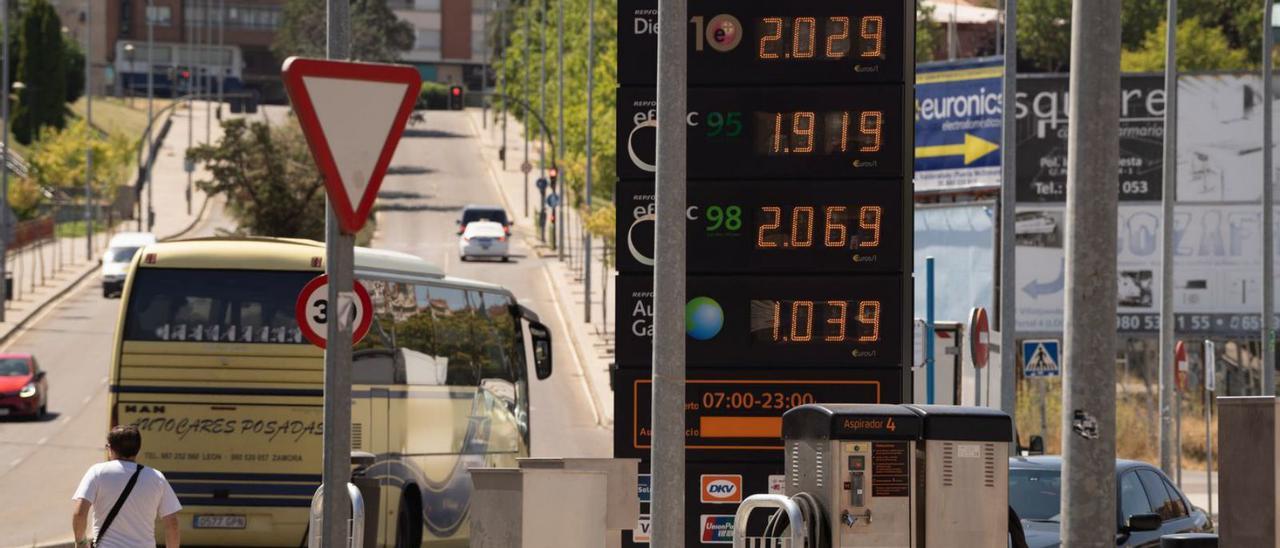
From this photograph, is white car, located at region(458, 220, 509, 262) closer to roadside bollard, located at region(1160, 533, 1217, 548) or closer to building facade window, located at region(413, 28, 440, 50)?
roadside bollard, located at region(1160, 533, 1217, 548)

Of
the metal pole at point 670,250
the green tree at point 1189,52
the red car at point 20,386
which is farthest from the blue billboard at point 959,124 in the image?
the green tree at point 1189,52

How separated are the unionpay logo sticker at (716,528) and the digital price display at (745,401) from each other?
49 centimetres

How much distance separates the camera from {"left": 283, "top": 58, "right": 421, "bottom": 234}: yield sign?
26.3 ft

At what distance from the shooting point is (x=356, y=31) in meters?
132

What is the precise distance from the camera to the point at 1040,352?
1110 inches

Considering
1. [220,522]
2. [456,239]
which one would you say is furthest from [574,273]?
[220,522]

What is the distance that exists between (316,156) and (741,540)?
445 centimetres

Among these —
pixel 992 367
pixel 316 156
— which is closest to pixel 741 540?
pixel 316 156

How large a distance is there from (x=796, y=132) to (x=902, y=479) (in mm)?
4429

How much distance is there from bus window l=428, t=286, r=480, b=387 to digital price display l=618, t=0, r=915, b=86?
703cm

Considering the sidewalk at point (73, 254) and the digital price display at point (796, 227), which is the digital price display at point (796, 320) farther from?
the sidewalk at point (73, 254)

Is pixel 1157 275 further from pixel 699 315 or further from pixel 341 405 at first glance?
pixel 341 405

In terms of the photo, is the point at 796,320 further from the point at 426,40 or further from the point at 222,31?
the point at 426,40

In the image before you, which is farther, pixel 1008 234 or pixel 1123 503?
pixel 1008 234
